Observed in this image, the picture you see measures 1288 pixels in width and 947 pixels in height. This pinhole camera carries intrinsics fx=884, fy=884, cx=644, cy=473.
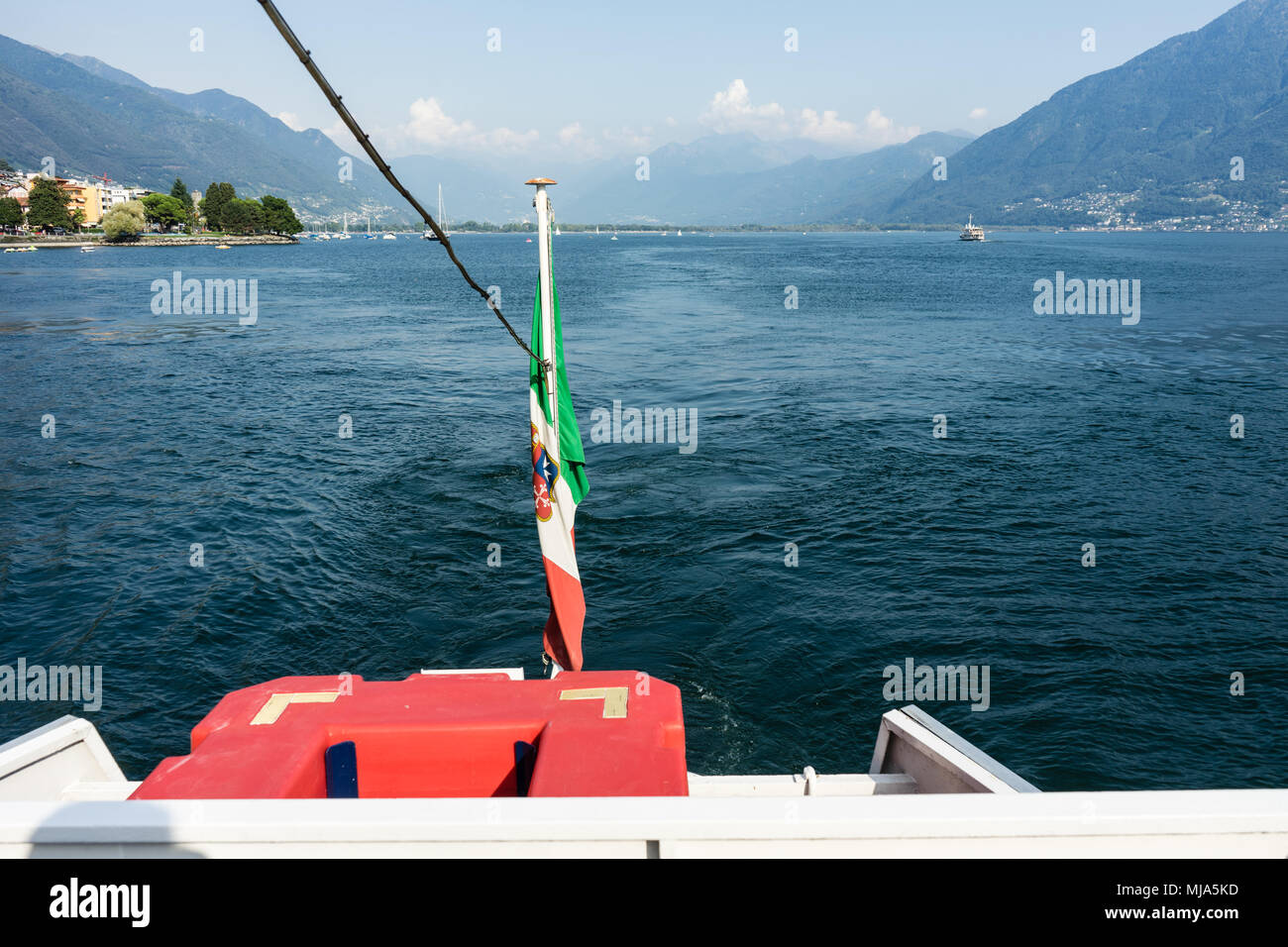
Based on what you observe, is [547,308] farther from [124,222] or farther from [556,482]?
[124,222]

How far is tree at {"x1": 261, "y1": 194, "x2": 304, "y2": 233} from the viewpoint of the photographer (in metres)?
185

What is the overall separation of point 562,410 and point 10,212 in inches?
7794

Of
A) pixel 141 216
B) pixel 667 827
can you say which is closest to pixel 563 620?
pixel 667 827

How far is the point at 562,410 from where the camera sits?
9344mm

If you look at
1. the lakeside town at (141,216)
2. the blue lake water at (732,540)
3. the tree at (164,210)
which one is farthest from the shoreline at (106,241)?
the blue lake water at (732,540)

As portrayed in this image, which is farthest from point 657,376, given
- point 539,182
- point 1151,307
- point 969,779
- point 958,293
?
point 958,293

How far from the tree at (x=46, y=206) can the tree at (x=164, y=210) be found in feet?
46.5

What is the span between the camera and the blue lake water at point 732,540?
44.2ft

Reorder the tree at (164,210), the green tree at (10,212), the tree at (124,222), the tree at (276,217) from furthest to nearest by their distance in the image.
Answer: the tree at (276,217) → the tree at (164,210) → the green tree at (10,212) → the tree at (124,222)

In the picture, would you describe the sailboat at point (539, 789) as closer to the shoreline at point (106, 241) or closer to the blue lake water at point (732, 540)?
the blue lake water at point (732, 540)

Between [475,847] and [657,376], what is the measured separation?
35.3 metres

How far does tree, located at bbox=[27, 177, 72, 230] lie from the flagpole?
191 meters

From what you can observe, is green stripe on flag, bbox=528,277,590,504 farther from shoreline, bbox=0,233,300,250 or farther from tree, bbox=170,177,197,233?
tree, bbox=170,177,197,233

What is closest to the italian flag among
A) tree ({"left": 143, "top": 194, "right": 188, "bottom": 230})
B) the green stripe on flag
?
the green stripe on flag
